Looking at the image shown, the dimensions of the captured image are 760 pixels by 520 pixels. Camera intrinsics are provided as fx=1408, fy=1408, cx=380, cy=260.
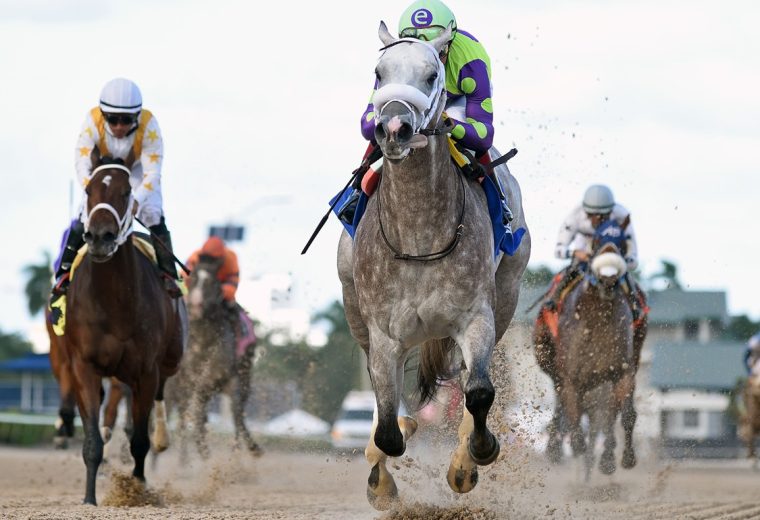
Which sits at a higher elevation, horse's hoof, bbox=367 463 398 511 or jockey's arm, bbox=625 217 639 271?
jockey's arm, bbox=625 217 639 271

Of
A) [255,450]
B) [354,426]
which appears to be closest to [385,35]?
[255,450]

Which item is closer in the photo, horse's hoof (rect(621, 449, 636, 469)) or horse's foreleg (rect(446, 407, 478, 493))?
horse's foreleg (rect(446, 407, 478, 493))

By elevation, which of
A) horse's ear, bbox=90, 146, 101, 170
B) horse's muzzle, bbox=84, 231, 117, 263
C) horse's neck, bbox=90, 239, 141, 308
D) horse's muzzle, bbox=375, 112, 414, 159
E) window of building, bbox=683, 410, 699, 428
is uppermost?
horse's ear, bbox=90, 146, 101, 170

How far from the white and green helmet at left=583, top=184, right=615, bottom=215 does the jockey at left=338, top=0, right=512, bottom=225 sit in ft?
20.0

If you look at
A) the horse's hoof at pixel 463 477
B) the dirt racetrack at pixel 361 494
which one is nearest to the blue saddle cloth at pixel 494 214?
the horse's hoof at pixel 463 477

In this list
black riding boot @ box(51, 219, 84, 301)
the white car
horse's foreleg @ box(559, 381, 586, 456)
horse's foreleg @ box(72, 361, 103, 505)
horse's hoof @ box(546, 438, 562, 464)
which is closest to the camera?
horse's foreleg @ box(72, 361, 103, 505)

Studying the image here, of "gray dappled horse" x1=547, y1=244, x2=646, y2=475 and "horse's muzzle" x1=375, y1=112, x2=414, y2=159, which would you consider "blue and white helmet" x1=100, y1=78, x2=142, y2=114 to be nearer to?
"horse's muzzle" x1=375, y1=112, x2=414, y2=159

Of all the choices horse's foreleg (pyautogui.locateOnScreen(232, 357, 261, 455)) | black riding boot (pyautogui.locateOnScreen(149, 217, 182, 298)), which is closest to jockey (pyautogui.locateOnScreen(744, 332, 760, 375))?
horse's foreleg (pyautogui.locateOnScreen(232, 357, 261, 455))

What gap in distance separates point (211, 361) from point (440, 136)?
10698 mm

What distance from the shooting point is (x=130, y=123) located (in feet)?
38.5

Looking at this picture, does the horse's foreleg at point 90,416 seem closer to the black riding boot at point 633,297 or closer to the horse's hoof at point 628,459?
the horse's hoof at point 628,459

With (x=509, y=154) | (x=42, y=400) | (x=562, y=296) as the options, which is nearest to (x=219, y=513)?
(x=509, y=154)

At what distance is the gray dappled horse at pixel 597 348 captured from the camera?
14266 millimetres

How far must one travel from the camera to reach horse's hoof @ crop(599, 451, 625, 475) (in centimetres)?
1402
